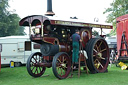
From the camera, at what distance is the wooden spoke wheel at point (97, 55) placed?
8.57 metres

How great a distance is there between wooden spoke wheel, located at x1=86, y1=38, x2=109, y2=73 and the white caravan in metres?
6.18

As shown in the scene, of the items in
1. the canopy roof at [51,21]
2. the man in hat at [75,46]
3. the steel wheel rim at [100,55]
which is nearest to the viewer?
the canopy roof at [51,21]

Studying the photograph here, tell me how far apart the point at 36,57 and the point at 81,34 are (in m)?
2.01

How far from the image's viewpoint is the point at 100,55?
9.27 metres

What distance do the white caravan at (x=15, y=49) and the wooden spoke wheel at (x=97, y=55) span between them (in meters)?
6.18

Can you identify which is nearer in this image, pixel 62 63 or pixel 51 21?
pixel 51 21

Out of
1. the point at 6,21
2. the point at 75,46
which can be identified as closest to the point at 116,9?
the point at 6,21

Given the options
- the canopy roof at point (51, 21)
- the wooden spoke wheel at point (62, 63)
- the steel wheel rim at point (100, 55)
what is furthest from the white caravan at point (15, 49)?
the wooden spoke wheel at point (62, 63)

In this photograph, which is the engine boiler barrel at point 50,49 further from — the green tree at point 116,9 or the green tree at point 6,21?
the green tree at point 6,21

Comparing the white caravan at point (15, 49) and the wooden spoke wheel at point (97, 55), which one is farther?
the white caravan at point (15, 49)

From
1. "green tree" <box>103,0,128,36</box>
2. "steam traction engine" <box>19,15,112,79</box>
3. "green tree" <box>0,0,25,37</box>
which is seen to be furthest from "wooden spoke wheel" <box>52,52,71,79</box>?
"green tree" <box>0,0,25,37</box>

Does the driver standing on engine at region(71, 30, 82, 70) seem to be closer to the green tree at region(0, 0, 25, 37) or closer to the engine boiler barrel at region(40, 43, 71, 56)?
the engine boiler barrel at region(40, 43, 71, 56)

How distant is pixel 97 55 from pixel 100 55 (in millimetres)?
187

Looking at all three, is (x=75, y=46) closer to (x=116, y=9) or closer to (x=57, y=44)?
(x=57, y=44)
